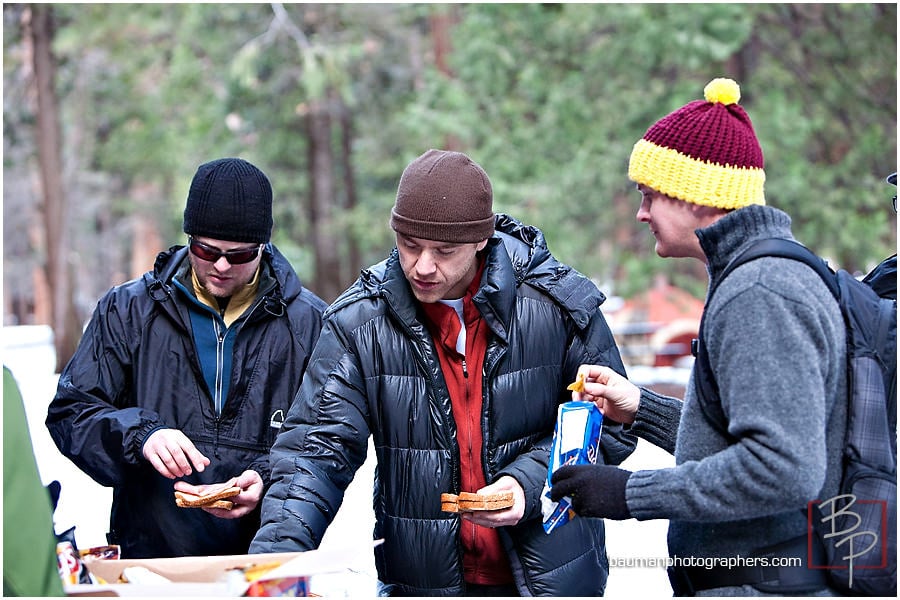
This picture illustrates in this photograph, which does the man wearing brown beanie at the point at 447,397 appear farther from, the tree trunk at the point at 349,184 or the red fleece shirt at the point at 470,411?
the tree trunk at the point at 349,184

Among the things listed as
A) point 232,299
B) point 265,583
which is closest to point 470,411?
point 265,583

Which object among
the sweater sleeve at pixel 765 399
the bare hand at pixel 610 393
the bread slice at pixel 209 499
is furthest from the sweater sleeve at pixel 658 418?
the bread slice at pixel 209 499

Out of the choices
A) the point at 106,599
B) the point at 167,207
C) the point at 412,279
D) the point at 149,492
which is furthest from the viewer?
the point at 167,207

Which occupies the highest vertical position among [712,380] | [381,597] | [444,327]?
[444,327]

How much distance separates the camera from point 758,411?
6.65 ft

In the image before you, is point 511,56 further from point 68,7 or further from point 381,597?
point 381,597

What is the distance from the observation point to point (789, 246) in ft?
7.18

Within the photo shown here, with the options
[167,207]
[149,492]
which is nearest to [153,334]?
[149,492]

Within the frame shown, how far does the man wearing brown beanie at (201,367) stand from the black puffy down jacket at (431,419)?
54 centimetres

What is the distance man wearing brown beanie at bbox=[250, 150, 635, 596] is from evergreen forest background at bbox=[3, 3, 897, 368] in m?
9.78

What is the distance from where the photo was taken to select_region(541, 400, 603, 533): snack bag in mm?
2580

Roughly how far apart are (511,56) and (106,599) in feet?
41.7

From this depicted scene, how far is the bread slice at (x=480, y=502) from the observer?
2641 mm

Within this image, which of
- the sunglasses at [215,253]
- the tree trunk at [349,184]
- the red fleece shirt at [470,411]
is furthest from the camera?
the tree trunk at [349,184]
